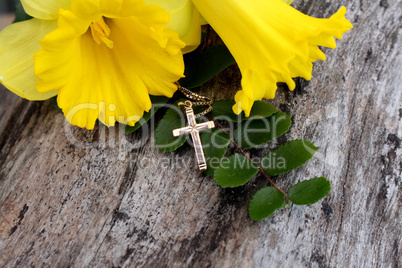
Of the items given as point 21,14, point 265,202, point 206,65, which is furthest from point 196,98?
point 21,14

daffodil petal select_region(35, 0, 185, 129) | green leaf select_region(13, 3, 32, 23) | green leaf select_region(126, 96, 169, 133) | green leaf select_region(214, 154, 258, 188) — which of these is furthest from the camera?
green leaf select_region(13, 3, 32, 23)

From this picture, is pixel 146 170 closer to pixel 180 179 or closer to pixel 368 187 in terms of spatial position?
pixel 180 179

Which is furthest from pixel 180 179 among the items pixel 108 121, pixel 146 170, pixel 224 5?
pixel 224 5

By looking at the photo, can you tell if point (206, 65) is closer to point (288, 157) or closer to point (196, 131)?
point (196, 131)

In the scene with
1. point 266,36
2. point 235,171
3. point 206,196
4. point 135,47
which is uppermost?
point 266,36

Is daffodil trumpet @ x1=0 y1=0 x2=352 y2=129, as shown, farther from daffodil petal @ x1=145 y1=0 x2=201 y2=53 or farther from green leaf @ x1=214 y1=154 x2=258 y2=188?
green leaf @ x1=214 y1=154 x2=258 y2=188

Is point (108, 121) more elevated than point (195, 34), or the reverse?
point (195, 34)

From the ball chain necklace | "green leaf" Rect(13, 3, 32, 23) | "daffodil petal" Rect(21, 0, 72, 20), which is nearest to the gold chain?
the ball chain necklace
